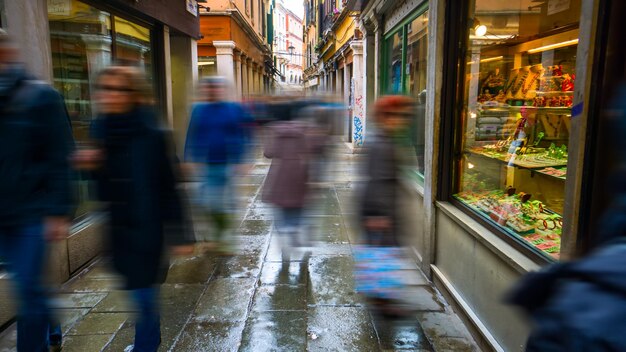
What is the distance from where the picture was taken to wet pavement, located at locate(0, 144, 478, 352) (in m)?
3.41

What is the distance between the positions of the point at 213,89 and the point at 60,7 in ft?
6.55

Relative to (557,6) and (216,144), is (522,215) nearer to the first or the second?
(557,6)

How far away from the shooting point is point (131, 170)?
2.63 metres

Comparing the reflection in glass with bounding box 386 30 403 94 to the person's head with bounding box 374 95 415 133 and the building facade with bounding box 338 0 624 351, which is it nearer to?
the building facade with bounding box 338 0 624 351

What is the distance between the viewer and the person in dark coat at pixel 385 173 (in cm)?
320

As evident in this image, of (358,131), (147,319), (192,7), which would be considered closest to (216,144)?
(147,319)

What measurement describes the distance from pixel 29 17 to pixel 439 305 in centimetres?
424

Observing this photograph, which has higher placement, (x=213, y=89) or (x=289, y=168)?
(x=213, y=89)

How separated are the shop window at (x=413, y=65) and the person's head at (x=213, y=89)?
6.54 feet

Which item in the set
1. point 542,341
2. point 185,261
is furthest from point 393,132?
point 185,261

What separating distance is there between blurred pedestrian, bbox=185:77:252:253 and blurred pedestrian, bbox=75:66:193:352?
74.2 inches

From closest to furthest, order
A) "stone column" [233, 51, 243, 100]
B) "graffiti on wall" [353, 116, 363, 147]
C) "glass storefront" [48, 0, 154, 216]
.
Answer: "glass storefront" [48, 0, 154, 216] < "graffiti on wall" [353, 116, 363, 147] < "stone column" [233, 51, 243, 100]

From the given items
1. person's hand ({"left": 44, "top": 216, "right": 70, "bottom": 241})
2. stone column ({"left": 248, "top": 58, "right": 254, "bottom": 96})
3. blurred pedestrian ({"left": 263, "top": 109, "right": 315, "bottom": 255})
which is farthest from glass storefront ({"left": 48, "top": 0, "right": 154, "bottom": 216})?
stone column ({"left": 248, "top": 58, "right": 254, "bottom": 96})

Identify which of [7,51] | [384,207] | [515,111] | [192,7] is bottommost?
[384,207]
